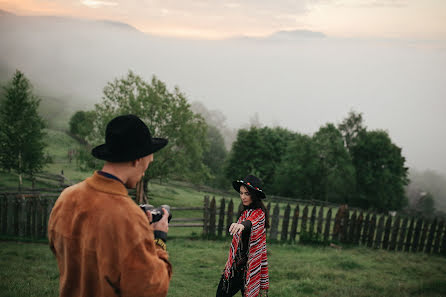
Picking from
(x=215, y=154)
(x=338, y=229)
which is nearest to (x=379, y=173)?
(x=215, y=154)

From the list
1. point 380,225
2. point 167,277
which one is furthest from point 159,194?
point 167,277

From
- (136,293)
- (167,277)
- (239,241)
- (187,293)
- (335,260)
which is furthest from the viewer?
(335,260)

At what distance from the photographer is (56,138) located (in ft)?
146

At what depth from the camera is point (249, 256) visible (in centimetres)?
431

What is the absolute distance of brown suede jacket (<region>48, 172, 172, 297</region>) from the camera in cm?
164

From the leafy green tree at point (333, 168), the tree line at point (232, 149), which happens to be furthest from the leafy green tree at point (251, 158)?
the leafy green tree at point (333, 168)

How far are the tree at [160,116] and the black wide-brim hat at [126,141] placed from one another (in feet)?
53.7

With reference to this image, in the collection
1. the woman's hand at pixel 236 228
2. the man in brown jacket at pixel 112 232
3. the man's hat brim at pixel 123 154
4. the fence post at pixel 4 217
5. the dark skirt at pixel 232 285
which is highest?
the man's hat brim at pixel 123 154

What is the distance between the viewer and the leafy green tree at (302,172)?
37.3 meters

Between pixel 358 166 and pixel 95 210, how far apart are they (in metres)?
47.1

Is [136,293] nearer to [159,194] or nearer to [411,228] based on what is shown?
[411,228]

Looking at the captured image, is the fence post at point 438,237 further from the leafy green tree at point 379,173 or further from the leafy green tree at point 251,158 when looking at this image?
the leafy green tree at point 251,158

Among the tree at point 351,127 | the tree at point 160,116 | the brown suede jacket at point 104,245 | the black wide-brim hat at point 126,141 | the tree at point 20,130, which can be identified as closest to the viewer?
the brown suede jacket at point 104,245

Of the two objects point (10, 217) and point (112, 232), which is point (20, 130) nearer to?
point (10, 217)
